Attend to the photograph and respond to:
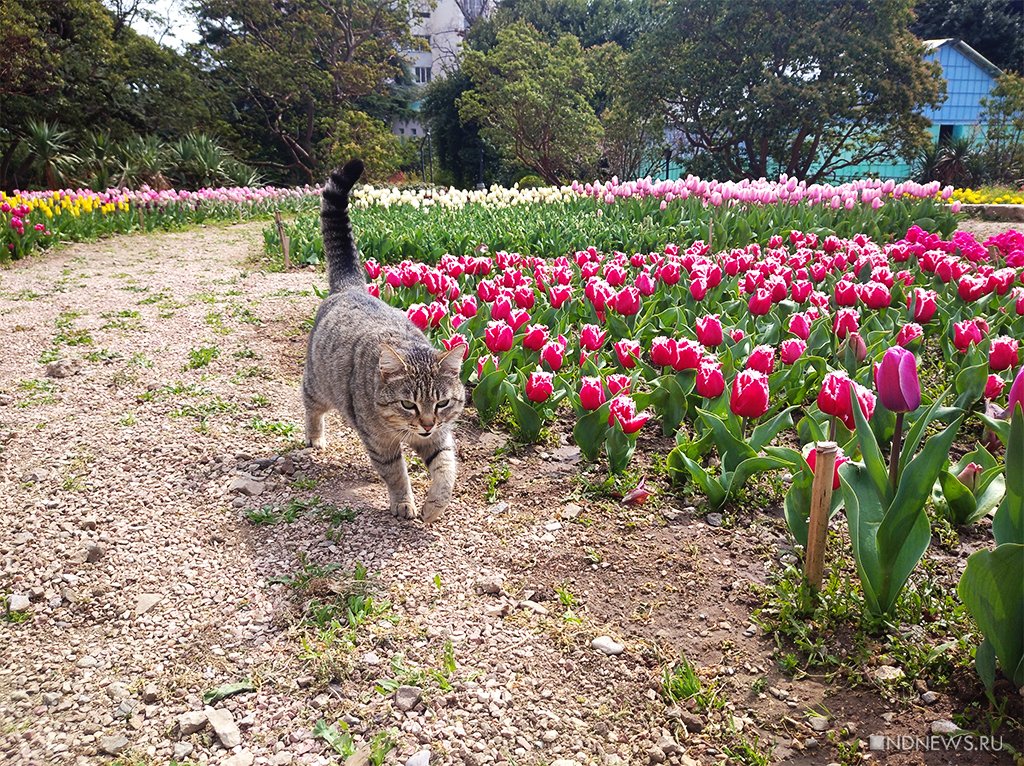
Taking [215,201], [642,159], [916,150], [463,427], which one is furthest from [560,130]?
[463,427]

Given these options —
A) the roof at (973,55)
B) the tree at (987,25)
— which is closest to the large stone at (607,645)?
the roof at (973,55)

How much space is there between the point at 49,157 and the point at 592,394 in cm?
2200

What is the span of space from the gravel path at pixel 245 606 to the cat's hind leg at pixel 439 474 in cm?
9

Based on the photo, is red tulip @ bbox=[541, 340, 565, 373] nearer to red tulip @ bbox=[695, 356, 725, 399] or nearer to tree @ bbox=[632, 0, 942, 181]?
red tulip @ bbox=[695, 356, 725, 399]

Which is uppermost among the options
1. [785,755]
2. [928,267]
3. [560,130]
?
[560,130]

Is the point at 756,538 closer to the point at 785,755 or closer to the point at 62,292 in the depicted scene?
the point at 785,755

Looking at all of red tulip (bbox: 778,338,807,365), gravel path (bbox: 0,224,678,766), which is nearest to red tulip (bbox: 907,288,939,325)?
red tulip (bbox: 778,338,807,365)

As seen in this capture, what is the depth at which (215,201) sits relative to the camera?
16719mm

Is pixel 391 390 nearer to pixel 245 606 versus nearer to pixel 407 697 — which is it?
pixel 245 606

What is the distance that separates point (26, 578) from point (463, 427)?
235 cm

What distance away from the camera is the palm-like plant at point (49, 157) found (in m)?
19.3

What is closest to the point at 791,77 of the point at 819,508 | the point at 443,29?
the point at 819,508

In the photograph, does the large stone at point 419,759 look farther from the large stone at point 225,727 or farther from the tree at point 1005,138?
the tree at point 1005,138

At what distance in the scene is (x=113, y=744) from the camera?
2.08m
